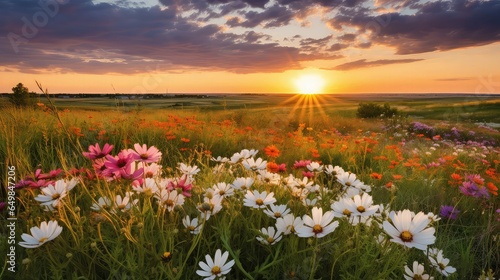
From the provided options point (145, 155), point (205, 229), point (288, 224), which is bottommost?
point (205, 229)

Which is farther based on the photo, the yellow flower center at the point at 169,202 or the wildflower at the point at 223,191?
the wildflower at the point at 223,191

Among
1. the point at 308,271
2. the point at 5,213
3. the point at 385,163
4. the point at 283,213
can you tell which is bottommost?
the point at 385,163

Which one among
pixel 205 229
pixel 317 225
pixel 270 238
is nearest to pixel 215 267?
pixel 270 238

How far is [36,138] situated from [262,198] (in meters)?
4.23

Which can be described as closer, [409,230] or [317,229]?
[409,230]

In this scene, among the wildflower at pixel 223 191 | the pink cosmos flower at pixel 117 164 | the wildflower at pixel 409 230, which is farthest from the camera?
the wildflower at pixel 223 191

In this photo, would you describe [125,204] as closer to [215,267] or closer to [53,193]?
[53,193]


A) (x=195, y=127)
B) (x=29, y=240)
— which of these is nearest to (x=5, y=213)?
(x=29, y=240)

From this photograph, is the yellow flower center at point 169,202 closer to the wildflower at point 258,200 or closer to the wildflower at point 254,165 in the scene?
the wildflower at point 258,200

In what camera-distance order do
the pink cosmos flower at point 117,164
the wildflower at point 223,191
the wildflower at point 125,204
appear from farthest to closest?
the wildflower at point 223,191 < the wildflower at point 125,204 < the pink cosmos flower at point 117,164

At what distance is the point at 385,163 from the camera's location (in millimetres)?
5172

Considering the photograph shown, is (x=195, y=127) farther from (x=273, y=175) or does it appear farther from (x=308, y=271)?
(x=308, y=271)

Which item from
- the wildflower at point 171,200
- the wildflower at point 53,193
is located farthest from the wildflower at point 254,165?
the wildflower at point 53,193

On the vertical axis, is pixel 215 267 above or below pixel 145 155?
below
